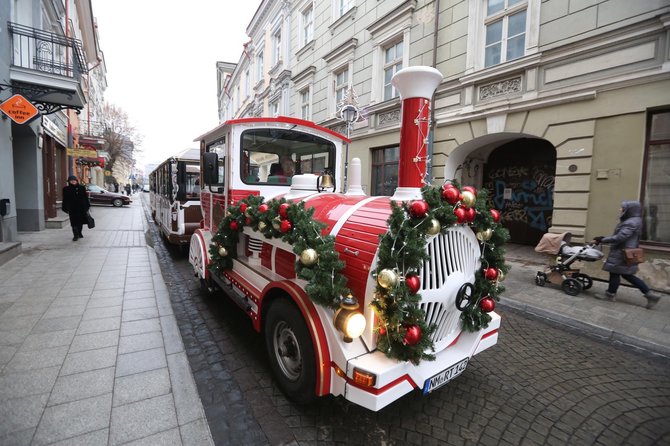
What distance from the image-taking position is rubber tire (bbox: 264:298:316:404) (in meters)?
2.22

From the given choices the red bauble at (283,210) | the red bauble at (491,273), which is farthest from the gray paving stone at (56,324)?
the red bauble at (491,273)

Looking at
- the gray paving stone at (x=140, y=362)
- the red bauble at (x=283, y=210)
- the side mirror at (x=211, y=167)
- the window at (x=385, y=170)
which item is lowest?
the gray paving stone at (x=140, y=362)

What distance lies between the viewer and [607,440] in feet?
7.34

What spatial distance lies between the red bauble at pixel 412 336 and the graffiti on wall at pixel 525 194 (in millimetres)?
8246

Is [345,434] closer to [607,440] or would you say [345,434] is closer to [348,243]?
[348,243]

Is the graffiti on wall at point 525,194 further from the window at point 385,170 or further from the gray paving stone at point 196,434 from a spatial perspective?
the gray paving stone at point 196,434

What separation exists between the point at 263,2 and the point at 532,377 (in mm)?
22642

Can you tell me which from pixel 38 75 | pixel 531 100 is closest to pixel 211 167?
pixel 531 100

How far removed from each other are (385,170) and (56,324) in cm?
949

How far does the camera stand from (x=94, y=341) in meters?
3.23

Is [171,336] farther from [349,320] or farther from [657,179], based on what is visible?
[657,179]

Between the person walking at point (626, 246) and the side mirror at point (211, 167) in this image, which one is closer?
the side mirror at point (211, 167)

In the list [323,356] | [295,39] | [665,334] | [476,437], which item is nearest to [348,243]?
[323,356]

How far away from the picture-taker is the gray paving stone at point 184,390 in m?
2.26
